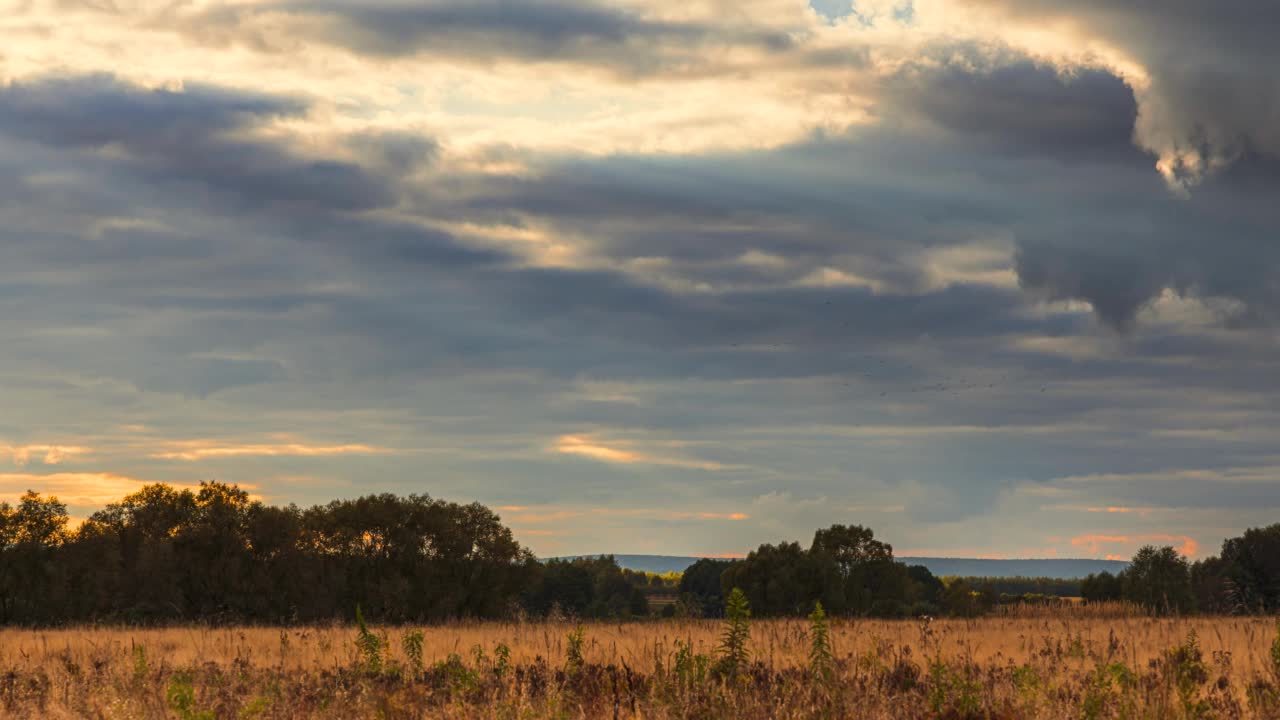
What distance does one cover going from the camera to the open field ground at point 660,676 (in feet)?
45.2

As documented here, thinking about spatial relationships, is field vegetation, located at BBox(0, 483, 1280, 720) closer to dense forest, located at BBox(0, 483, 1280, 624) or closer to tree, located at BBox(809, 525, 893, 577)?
dense forest, located at BBox(0, 483, 1280, 624)

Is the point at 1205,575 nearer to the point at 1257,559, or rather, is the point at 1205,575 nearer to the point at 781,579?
the point at 1257,559

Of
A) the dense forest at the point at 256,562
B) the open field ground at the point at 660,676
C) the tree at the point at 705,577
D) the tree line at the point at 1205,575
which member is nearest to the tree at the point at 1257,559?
the tree line at the point at 1205,575

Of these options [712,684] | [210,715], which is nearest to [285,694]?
[210,715]

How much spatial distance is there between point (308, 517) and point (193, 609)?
678 cm

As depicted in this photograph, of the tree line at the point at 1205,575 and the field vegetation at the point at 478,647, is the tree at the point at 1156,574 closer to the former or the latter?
the tree line at the point at 1205,575

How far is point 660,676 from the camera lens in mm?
16219

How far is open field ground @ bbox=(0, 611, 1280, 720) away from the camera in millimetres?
13789

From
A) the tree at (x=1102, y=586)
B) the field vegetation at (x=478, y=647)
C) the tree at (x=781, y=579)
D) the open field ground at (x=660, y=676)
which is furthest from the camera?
the tree at (x=1102, y=586)

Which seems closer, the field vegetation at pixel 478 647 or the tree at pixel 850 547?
the field vegetation at pixel 478 647

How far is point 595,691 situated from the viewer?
52.2 feet

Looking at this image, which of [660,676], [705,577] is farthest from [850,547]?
[660,676]

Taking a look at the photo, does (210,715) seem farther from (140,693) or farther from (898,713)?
(898,713)

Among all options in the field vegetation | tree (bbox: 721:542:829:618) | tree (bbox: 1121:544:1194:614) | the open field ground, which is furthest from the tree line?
the open field ground
